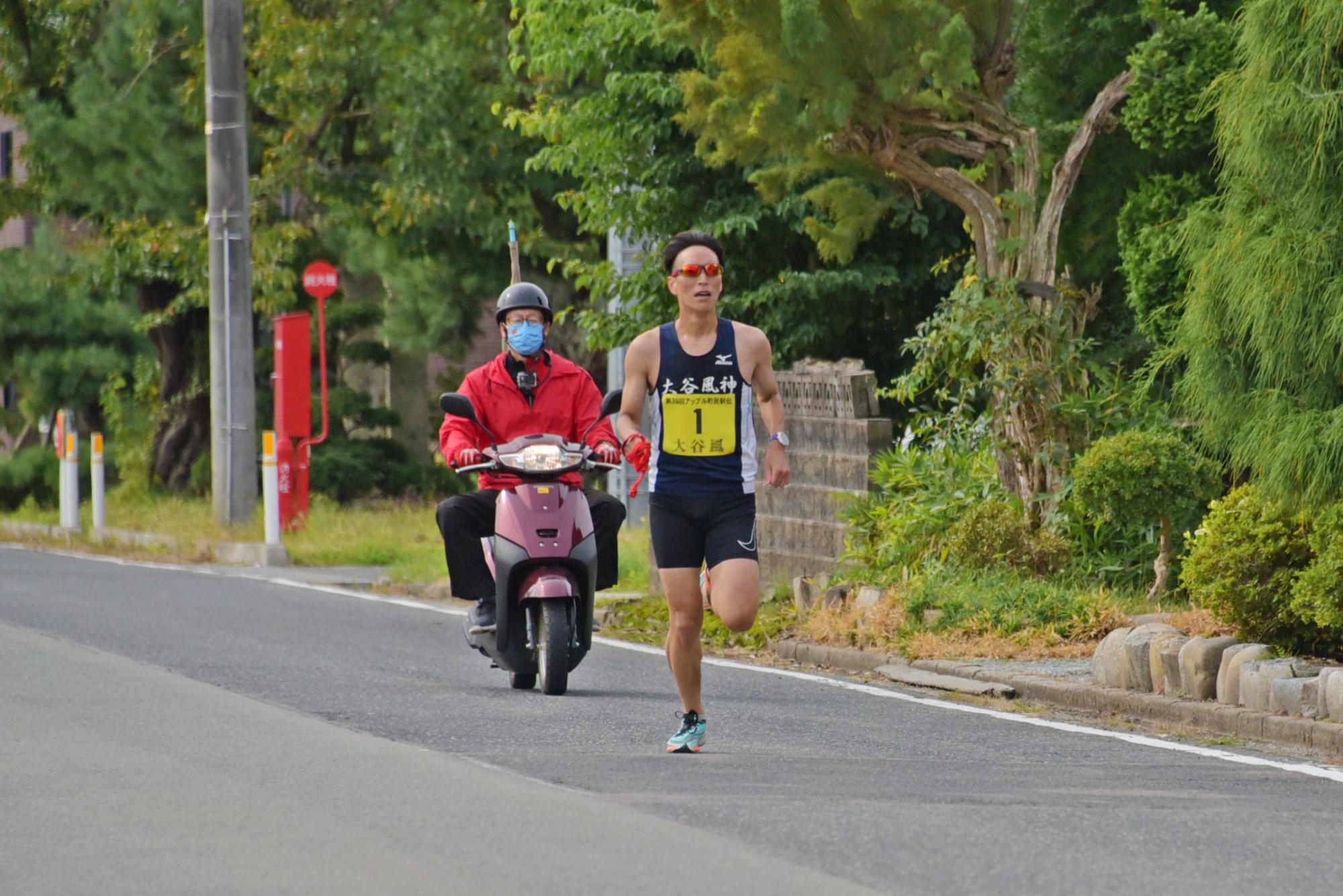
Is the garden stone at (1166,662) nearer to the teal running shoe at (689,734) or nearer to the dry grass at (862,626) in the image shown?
the dry grass at (862,626)

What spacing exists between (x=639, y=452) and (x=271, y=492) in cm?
1288

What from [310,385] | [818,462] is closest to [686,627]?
[818,462]

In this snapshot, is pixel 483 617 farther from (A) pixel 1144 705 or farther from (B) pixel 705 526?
(A) pixel 1144 705

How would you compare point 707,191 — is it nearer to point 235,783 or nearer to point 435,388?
point 235,783

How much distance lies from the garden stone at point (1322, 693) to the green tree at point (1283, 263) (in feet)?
4.02

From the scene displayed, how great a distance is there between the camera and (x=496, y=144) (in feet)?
86.0

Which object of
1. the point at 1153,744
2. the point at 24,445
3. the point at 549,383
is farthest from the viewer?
the point at 24,445

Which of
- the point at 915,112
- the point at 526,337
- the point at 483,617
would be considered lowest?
the point at 483,617

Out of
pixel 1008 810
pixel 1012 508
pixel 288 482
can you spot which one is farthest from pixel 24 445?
pixel 1008 810

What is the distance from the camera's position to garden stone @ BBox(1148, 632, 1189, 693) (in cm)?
1041

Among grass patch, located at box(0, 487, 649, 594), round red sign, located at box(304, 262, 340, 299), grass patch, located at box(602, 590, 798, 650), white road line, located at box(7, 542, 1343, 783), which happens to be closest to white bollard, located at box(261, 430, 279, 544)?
grass patch, located at box(0, 487, 649, 594)

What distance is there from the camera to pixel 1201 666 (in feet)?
33.5

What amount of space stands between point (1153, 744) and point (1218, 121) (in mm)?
3639

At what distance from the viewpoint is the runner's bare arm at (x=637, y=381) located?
852 centimetres
